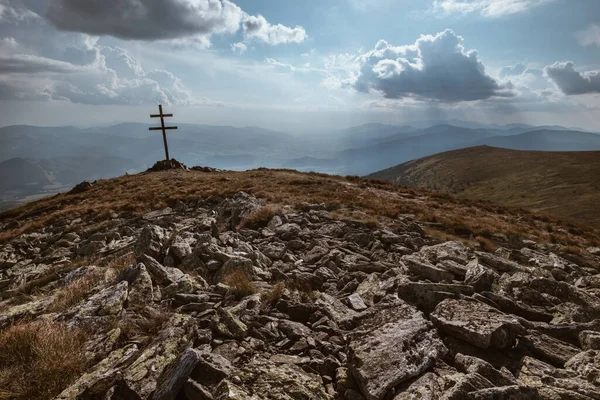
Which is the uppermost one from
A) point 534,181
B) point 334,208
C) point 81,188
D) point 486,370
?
point 486,370

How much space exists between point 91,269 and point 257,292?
20.1 ft

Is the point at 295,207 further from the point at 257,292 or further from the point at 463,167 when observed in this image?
the point at 463,167

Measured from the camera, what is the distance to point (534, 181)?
121 meters

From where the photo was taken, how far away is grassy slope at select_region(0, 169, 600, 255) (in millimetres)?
18500

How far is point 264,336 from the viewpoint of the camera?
6648 mm

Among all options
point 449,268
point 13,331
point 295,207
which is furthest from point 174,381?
point 295,207

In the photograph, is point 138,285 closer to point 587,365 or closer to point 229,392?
point 229,392

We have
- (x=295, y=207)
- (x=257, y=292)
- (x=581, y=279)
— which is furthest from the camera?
(x=295, y=207)

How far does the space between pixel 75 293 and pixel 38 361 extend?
3.33 m

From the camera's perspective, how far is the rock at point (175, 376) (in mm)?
4730

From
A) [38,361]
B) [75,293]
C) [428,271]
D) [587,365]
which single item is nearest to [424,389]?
→ [587,365]

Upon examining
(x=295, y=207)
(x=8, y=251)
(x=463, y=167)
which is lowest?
(x=463, y=167)

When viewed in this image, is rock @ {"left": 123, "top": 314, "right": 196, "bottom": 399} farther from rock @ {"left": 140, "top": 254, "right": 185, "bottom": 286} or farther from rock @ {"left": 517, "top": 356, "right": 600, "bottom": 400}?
rock @ {"left": 517, "top": 356, "right": 600, "bottom": 400}

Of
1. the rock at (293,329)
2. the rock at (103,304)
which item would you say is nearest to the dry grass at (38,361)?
the rock at (103,304)
